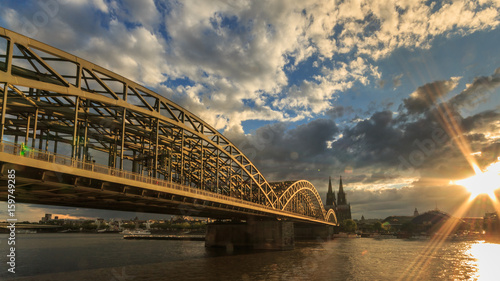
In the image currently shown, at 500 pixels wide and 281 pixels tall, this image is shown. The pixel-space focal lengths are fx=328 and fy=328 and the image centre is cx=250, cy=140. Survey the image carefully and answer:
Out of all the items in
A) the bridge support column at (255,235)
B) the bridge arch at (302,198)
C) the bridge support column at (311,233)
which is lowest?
the bridge support column at (311,233)

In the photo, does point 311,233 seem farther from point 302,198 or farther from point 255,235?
point 255,235

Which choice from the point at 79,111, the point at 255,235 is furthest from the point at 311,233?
the point at 79,111

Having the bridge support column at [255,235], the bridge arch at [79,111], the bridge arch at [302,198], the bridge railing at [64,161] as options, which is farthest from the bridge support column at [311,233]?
the bridge railing at [64,161]

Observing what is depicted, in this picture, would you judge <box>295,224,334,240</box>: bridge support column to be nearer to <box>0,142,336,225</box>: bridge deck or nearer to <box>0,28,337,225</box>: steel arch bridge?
<box>0,28,337,225</box>: steel arch bridge

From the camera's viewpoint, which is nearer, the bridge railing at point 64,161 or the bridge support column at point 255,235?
the bridge railing at point 64,161

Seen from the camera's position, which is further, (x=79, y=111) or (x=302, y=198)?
(x=302, y=198)

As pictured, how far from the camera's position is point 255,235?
79.2 meters

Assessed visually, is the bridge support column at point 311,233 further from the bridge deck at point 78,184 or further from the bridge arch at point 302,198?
the bridge deck at point 78,184

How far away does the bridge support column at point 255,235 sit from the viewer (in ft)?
255

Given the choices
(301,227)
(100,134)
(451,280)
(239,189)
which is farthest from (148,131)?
(301,227)

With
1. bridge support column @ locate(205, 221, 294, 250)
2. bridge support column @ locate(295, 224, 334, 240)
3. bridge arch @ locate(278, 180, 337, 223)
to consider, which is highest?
bridge arch @ locate(278, 180, 337, 223)

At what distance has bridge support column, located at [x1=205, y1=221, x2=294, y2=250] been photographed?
77875mm

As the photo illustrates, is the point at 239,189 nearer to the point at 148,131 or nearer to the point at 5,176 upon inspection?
the point at 148,131

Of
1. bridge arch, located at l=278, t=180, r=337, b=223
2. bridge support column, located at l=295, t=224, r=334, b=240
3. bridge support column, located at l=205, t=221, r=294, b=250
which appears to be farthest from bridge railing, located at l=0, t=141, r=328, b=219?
bridge support column, located at l=295, t=224, r=334, b=240
